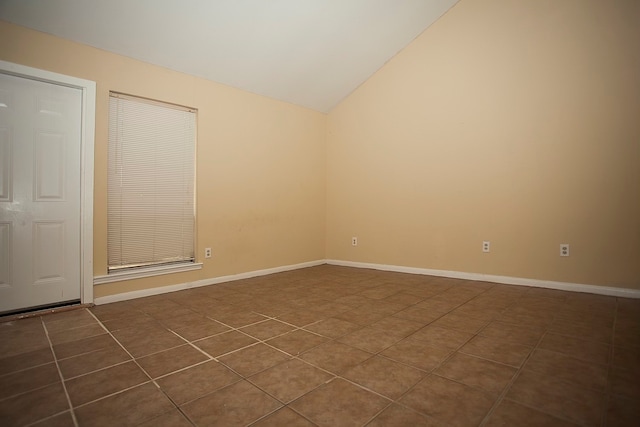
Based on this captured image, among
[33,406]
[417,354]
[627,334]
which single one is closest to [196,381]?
[33,406]

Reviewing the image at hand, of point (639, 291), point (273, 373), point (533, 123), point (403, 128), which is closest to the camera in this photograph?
point (273, 373)

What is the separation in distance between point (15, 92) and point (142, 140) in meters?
0.98

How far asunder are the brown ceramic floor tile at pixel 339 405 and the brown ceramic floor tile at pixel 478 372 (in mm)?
460

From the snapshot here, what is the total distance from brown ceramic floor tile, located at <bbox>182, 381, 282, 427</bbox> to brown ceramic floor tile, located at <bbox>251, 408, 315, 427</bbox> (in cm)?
4

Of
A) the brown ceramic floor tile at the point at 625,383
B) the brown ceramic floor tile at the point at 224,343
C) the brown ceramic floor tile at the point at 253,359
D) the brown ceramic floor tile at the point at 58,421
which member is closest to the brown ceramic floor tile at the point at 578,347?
the brown ceramic floor tile at the point at 625,383

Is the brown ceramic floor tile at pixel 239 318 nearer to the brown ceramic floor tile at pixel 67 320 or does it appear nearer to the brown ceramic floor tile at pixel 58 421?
the brown ceramic floor tile at pixel 67 320

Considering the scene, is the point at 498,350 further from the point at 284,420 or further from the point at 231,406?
the point at 231,406

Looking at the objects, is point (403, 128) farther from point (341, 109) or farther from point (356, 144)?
point (341, 109)

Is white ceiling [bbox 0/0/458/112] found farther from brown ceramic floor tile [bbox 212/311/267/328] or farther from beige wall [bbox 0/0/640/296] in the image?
brown ceramic floor tile [bbox 212/311/267/328]

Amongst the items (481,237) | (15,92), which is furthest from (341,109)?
(15,92)

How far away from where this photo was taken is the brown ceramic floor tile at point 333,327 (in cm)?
222

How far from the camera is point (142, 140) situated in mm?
3283

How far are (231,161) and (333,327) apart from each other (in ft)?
8.42

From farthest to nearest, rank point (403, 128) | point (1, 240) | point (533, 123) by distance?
1. point (403, 128)
2. point (533, 123)
3. point (1, 240)
